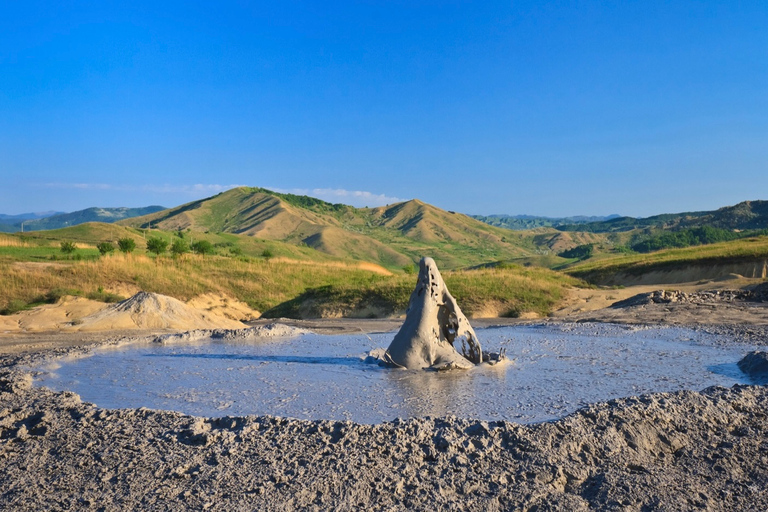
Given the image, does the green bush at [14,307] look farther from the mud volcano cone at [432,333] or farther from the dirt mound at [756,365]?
the dirt mound at [756,365]

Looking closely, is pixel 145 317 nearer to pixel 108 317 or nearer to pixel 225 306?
pixel 108 317

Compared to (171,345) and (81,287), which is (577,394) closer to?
(171,345)

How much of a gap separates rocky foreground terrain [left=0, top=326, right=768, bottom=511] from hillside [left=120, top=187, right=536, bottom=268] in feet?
320

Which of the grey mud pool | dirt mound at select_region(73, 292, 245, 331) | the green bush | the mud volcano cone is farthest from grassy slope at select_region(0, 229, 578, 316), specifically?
the mud volcano cone

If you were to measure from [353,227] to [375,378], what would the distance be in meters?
148

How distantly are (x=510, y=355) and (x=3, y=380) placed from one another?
8.01 metres

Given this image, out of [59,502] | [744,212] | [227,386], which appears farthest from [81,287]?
[744,212]

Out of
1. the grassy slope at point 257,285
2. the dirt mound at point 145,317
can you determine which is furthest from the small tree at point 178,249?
the dirt mound at point 145,317

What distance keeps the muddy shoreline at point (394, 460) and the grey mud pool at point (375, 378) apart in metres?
0.85

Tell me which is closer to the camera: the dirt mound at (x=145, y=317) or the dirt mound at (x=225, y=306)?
the dirt mound at (x=145, y=317)

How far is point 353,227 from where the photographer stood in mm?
156500

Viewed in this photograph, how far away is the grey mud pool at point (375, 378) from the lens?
7.10 m

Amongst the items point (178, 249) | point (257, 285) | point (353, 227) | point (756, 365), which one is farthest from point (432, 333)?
point (353, 227)

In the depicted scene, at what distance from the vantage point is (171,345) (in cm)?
1237
